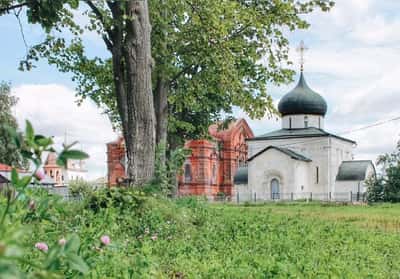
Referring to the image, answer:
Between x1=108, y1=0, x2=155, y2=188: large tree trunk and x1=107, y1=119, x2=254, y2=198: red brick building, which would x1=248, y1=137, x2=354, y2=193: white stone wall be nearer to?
x1=107, y1=119, x2=254, y2=198: red brick building

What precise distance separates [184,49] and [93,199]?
399 inches

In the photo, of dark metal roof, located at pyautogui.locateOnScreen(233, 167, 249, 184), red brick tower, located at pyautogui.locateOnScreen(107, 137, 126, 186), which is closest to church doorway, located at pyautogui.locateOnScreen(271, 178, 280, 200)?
dark metal roof, located at pyautogui.locateOnScreen(233, 167, 249, 184)

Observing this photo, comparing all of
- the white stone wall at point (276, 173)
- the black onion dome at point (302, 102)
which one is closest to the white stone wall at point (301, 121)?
the black onion dome at point (302, 102)

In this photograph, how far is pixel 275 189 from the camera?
161 ft

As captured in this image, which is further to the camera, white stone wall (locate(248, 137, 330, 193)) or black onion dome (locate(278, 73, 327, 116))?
white stone wall (locate(248, 137, 330, 193))

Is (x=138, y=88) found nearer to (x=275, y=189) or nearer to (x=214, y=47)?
(x=214, y=47)

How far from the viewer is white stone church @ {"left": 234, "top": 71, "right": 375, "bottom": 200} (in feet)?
159

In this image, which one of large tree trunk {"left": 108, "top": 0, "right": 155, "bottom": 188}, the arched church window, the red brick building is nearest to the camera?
large tree trunk {"left": 108, "top": 0, "right": 155, "bottom": 188}

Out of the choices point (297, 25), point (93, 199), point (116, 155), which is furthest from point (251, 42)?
point (116, 155)

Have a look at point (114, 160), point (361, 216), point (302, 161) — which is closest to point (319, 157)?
point (302, 161)

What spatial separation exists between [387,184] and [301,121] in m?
13.5

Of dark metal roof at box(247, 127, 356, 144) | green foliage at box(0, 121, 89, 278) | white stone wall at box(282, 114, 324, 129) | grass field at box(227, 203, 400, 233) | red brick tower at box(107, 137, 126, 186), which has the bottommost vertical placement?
grass field at box(227, 203, 400, 233)

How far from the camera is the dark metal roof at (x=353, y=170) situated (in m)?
49.4

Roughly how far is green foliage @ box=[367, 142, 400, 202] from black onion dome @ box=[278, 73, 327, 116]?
37.0 ft
